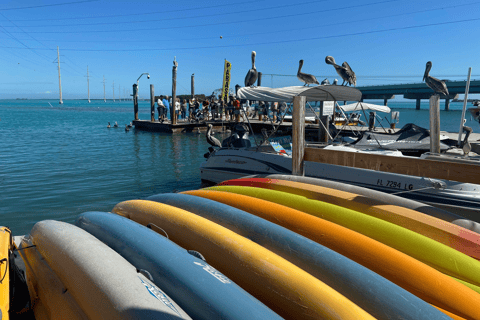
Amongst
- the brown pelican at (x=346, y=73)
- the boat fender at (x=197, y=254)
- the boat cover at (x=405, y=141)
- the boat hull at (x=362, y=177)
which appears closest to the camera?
the boat fender at (x=197, y=254)

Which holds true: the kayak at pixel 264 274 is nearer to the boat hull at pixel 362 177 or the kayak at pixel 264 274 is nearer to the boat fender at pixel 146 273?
the boat fender at pixel 146 273

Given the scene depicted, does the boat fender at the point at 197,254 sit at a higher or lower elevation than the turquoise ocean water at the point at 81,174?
higher

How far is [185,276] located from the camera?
1.86 meters

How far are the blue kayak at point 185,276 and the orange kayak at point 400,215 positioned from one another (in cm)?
175

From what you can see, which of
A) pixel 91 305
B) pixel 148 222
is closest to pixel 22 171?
pixel 148 222

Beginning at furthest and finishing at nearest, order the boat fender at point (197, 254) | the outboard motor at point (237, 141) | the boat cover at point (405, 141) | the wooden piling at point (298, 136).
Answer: the outboard motor at point (237, 141) → the boat cover at point (405, 141) → the wooden piling at point (298, 136) → the boat fender at point (197, 254)

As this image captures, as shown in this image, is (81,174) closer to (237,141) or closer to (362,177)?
(237,141)

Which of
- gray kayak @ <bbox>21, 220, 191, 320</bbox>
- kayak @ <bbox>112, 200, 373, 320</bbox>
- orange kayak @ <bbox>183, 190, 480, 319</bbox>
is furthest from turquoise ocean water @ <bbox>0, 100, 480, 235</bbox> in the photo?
orange kayak @ <bbox>183, 190, 480, 319</bbox>

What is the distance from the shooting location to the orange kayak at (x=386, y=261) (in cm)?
188

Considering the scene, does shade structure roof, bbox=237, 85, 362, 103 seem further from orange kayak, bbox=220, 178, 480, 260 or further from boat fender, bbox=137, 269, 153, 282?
boat fender, bbox=137, 269, 153, 282

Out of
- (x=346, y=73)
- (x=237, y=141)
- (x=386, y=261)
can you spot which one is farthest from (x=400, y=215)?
(x=346, y=73)

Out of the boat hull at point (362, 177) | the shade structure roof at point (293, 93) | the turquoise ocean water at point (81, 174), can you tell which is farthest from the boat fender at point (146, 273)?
the shade structure roof at point (293, 93)

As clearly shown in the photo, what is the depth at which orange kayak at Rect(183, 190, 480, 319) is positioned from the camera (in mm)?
1875

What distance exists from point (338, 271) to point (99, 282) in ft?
4.62
